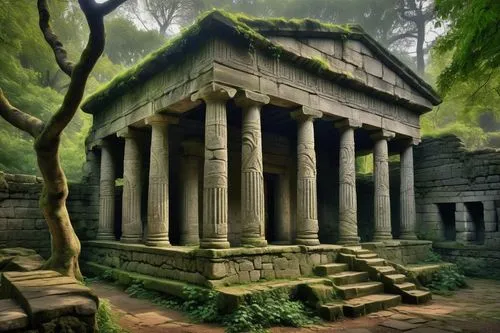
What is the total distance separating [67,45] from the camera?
2198 cm

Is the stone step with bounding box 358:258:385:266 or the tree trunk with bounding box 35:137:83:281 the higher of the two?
the tree trunk with bounding box 35:137:83:281

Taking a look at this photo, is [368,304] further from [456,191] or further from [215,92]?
[456,191]

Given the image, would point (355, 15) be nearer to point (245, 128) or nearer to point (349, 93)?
point (349, 93)

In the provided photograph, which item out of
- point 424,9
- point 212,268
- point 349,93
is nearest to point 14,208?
point 212,268

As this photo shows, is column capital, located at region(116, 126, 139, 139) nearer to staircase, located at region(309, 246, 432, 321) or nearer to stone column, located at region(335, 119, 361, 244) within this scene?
stone column, located at region(335, 119, 361, 244)

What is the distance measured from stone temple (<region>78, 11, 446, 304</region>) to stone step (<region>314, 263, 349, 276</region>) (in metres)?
0.03

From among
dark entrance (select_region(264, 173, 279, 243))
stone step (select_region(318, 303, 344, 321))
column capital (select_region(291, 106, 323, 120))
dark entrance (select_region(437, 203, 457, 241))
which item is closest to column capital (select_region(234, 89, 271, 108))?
column capital (select_region(291, 106, 323, 120))

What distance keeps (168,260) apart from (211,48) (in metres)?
4.63

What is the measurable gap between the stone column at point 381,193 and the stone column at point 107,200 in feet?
26.7

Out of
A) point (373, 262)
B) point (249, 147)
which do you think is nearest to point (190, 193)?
point (249, 147)

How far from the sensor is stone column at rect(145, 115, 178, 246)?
9.22 meters

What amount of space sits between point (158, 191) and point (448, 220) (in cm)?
1077

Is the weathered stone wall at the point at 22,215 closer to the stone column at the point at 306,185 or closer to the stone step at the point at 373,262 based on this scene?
the stone column at the point at 306,185

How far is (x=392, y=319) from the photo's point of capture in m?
6.58
